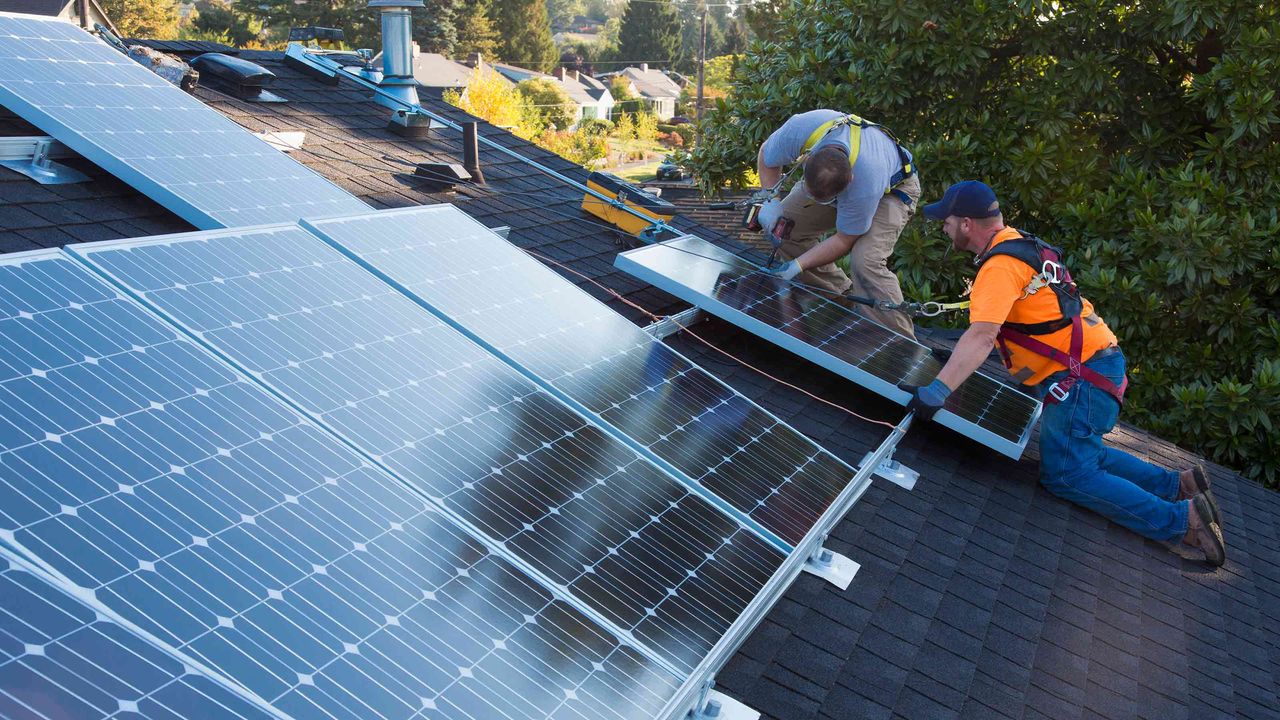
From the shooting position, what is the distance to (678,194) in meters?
33.5

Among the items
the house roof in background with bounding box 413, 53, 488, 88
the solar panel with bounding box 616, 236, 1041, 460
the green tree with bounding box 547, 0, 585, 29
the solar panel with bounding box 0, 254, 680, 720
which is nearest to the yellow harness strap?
the solar panel with bounding box 616, 236, 1041, 460

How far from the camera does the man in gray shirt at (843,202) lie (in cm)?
735

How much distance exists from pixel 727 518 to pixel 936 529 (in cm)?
169

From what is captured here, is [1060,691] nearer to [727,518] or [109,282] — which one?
[727,518]

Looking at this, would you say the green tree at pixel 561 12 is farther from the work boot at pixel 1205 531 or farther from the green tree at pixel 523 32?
the work boot at pixel 1205 531

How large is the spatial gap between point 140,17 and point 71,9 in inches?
2218

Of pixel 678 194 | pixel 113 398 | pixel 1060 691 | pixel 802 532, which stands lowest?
pixel 678 194

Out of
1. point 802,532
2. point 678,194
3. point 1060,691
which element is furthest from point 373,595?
point 678,194

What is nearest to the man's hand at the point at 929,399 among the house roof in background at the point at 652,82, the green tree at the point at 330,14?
the green tree at the point at 330,14

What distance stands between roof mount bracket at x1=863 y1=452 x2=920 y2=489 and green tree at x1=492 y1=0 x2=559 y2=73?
278 ft

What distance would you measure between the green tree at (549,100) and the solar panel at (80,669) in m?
68.4

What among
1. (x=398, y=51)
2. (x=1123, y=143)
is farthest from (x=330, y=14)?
(x=1123, y=143)

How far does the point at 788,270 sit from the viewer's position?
7.52 metres

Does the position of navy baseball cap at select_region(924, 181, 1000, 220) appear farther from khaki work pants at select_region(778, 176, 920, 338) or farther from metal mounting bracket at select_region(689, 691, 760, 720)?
metal mounting bracket at select_region(689, 691, 760, 720)
